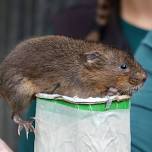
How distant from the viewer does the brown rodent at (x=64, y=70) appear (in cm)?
279

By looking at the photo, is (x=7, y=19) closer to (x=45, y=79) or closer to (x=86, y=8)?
(x=86, y=8)

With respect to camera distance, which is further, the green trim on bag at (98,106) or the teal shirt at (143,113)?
the teal shirt at (143,113)

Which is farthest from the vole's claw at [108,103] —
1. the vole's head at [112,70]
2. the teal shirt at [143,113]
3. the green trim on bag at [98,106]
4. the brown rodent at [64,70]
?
the teal shirt at [143,113]

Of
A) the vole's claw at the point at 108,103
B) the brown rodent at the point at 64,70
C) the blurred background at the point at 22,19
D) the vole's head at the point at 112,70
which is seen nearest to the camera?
the vole's claw at the point at 108,103

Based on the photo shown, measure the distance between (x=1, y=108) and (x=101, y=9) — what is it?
231 centimetres

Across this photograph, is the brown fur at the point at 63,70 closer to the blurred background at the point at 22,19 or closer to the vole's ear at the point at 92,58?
the vole's ear at the point at 92,58

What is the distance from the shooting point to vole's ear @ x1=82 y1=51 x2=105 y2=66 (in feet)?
9.66

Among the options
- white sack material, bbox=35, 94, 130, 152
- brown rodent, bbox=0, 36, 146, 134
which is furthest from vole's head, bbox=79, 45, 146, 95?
white sack material, bbox=35, 94, 130, 152

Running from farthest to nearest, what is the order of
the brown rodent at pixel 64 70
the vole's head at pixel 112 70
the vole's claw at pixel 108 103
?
the vole's head at pixel 112 70
the brown rodent at pixel 64 70
the vole's claw at pixel 108 103

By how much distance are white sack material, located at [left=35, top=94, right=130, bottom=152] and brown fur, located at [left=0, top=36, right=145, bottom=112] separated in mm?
405

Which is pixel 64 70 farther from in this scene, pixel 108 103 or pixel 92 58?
pixel 108 103

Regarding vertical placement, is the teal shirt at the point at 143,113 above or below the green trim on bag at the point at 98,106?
below

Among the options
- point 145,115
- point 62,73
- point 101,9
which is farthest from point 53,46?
point 101,9

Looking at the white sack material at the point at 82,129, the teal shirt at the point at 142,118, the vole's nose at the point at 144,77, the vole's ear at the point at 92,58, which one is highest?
the vole's ear at the point at 92,58
